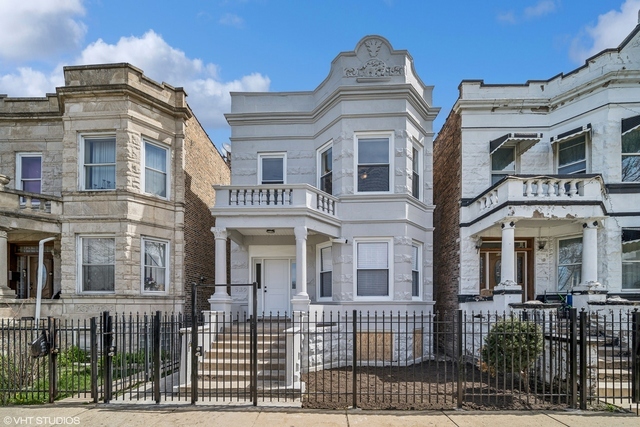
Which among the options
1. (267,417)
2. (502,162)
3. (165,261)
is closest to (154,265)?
(165,261)

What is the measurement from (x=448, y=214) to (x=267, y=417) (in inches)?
423

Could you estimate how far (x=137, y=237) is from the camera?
44.6ft

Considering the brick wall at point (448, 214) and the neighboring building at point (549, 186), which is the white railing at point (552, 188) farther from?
the brick wall at point (448, 214)

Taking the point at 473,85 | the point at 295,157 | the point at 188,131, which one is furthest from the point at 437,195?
the point at 188,131

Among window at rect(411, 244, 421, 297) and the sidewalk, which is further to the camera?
window at rect(411, 244, 421, 297)

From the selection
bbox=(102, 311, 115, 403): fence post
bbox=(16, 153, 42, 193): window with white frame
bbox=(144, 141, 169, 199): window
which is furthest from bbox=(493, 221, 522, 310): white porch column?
bbox=(16, 153, 42, 193): window with white frame

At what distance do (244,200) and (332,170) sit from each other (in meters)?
3.22

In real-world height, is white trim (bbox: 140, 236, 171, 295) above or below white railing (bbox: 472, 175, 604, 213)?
below

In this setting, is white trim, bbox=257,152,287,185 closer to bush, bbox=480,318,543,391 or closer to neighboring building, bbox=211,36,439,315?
neighboring building, bbox=211,36,439,315

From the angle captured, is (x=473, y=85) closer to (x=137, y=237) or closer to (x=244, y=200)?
(x=244, y=200)

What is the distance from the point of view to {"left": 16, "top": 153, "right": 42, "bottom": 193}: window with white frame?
49.9ft

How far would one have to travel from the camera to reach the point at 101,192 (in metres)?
13.4

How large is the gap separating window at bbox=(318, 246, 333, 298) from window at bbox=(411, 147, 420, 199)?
3542mm

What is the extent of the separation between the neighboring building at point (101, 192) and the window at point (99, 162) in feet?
0.11
